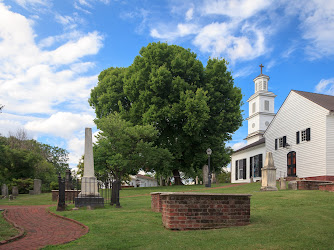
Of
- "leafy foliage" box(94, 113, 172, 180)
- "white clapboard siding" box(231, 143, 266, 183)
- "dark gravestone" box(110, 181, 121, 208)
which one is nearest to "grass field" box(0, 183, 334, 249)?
"dark gravestone" box(110, 181, 121, 208)

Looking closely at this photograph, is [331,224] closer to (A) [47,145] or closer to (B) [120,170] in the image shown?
(B) [120,170]

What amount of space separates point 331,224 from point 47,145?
176 ft

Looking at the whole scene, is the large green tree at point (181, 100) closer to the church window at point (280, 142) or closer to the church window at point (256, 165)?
the church window at point (280, 142)

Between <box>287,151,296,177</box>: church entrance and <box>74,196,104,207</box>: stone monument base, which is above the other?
<box>287,151,296,177</box>: church entrance

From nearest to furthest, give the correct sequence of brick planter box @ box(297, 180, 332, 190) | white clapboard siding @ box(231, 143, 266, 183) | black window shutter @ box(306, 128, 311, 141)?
1. brick planter box @ box(297, 180, 332, 190)
2. black window shutter @ box(306, 128, 311, 141)
3. white clapboard siding @ box(231, 143, 266, 183)

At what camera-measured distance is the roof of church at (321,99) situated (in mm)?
26444

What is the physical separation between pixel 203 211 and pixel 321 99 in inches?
961

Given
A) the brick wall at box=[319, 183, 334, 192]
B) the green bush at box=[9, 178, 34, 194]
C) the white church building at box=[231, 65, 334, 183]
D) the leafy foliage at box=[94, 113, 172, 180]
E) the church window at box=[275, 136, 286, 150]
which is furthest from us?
the green bush at box=[9, 178, 34, 194]

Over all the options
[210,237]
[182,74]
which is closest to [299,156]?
[182,74]

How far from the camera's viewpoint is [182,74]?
31.9 meters

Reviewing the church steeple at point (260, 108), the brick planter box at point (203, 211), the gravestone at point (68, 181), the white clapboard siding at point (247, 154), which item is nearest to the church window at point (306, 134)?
the white clapboard siding at point (247, 154)

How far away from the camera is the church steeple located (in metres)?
47.9

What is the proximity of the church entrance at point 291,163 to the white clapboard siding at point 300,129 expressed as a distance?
40 centimetres

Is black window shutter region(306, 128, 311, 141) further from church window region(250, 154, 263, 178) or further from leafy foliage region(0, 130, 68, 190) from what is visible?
leafy foliage region(0, 130, 68, 190)
